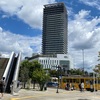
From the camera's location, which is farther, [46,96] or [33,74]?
[33,74]

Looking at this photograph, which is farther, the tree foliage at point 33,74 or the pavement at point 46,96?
the tree foliage at point 33,74

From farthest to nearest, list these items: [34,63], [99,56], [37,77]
Result: [34,63] < [37,77] < [99,56]

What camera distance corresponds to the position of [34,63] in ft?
200

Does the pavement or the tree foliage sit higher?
the tree foliage

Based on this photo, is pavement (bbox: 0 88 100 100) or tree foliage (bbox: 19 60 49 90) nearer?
pavement (bbox: 0 88 100 100)

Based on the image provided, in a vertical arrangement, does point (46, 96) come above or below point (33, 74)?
below

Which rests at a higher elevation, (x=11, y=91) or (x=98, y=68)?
(x=98, y=68)

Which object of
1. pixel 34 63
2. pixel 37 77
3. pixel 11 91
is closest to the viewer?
pixel 11 91

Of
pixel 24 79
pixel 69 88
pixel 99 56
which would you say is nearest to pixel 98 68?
pixel 99 56

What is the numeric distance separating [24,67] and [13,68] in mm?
20630

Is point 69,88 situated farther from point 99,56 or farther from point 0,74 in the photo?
point 0,74

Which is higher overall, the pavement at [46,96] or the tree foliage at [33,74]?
the tree foliage at [33,74]

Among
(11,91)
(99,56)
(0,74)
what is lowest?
(11,91)

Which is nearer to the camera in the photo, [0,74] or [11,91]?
[11,91]
